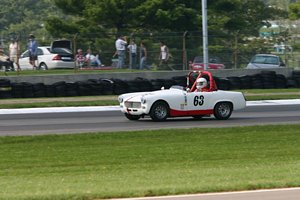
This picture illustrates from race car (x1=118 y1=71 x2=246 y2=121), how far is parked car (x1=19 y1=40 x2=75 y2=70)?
13.9 metres

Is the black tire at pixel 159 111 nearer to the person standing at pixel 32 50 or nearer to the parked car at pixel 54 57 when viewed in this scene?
the parked car at pixel 54 57

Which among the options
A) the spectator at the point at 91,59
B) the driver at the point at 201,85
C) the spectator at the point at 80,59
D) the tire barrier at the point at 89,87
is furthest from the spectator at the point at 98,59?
the driver at the point at 201,85

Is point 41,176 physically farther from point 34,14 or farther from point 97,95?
point 34,14

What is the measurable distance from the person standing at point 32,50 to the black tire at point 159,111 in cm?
1439

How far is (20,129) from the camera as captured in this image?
2047cm

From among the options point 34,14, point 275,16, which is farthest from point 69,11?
point 34,14

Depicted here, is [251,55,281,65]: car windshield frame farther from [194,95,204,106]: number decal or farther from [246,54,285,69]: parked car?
[194,95,204,106]: number decal

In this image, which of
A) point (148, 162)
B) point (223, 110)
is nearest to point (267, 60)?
point (223, 110)

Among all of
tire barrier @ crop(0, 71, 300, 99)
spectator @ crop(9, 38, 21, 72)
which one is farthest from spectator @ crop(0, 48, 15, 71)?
tire barrier @ crop(0, 71, 300, 99)

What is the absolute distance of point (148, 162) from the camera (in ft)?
48.5

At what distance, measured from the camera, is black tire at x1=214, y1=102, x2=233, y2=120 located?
22641 millimetres

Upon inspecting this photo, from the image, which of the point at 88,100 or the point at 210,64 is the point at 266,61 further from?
the point at 88,100

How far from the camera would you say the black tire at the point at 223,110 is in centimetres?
2264

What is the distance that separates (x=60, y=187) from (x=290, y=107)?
16.5 metres
